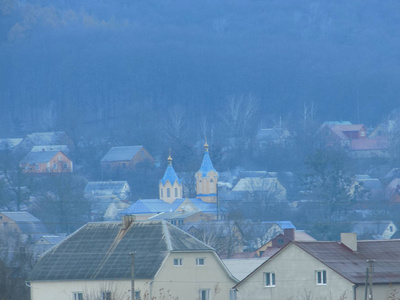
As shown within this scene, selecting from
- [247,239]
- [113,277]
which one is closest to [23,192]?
[247,239]

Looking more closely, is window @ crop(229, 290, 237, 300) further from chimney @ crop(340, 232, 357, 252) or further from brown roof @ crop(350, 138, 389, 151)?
brown roof @ crop(350, 138, 389, 151)

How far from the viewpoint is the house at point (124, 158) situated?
15512 cm

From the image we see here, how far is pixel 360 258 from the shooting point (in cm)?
3466

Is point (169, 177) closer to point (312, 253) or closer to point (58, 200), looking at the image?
point (58, 200)

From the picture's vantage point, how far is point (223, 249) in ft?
200

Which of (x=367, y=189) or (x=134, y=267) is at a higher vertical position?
(x=367, y=189)

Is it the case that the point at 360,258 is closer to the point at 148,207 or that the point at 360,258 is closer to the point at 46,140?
the point at 148,207

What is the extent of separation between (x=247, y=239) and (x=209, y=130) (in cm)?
11329

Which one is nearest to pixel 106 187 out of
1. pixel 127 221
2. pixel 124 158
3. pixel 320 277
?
pixel 124 158

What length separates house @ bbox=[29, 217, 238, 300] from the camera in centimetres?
3759

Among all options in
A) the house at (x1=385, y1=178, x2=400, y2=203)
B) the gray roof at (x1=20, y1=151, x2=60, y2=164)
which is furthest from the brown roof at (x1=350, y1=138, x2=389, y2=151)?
the gray roof at (x1=20, y1=151, x2=60, y2=164)

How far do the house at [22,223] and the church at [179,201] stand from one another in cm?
969

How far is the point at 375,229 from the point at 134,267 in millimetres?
48092

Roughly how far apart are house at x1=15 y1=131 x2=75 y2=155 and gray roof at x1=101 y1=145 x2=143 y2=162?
6214 millimetres
